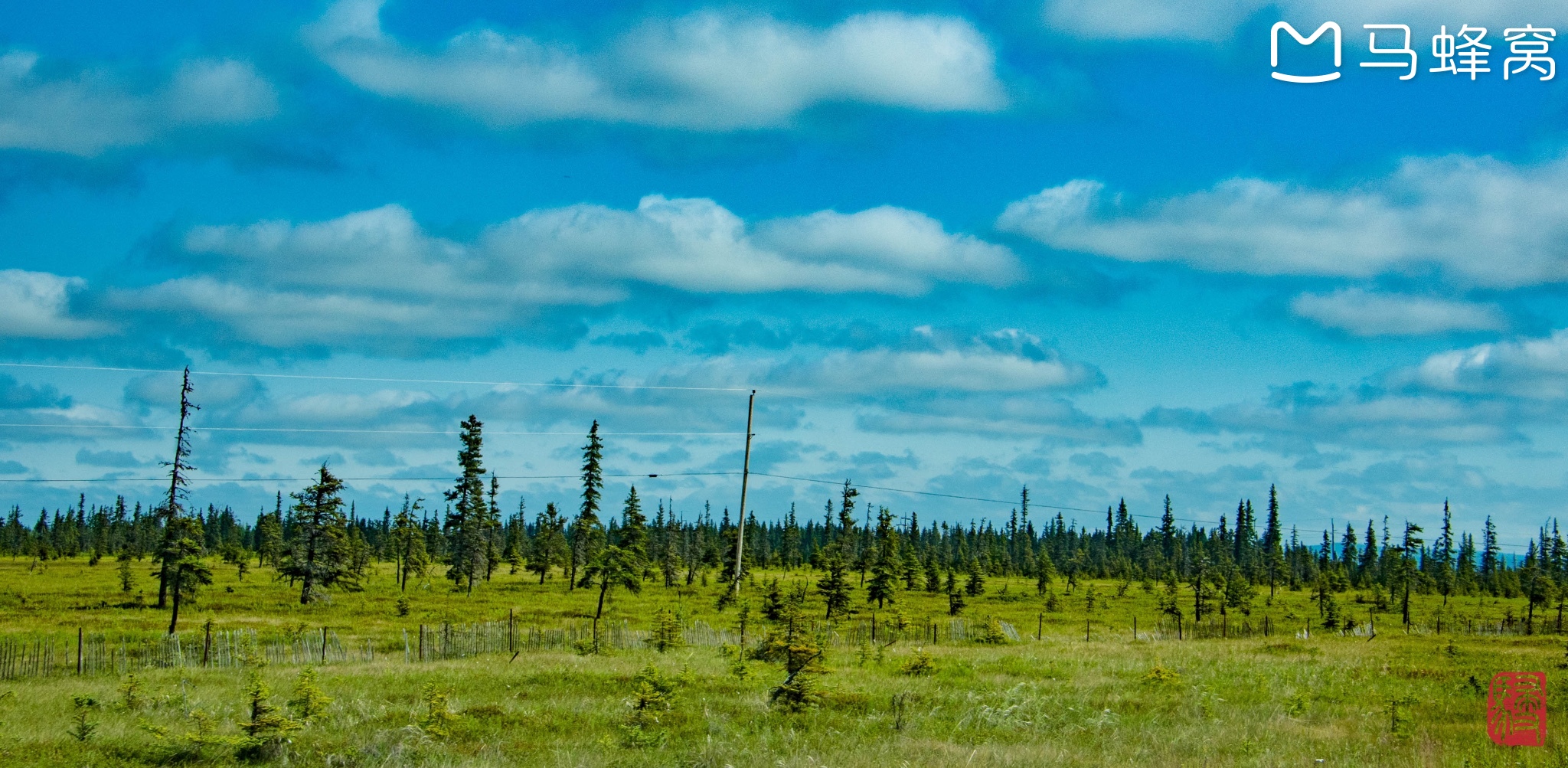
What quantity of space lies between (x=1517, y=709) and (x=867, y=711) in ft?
44.7

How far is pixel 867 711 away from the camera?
2322 cm

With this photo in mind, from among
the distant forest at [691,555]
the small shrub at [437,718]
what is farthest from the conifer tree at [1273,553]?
the small shrub at [437,718]

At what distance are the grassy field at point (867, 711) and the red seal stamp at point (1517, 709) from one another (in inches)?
15.9

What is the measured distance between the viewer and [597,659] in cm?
3575

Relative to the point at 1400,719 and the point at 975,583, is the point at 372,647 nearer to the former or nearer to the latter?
the point at 1400,719

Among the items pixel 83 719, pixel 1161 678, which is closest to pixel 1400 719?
pixel 1161 678

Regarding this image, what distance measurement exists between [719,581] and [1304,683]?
263 ft

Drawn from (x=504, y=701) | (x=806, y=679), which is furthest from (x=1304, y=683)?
(x=504, y=701)

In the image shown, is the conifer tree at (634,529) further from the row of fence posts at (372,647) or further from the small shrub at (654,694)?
the small shrub at (654,694)

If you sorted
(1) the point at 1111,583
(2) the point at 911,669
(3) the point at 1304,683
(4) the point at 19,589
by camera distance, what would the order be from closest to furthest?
(3) the point at 1304,683 → (2) the point at 911,669 → (4) the point at 19,589 → (1) the point at 1111,583

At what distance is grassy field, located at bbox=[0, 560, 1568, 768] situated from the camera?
18.1 meters

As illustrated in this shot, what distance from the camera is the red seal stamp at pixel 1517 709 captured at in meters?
18.7

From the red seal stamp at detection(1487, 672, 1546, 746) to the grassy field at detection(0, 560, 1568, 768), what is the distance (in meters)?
0.40

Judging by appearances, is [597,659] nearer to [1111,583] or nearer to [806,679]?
[806,679]
